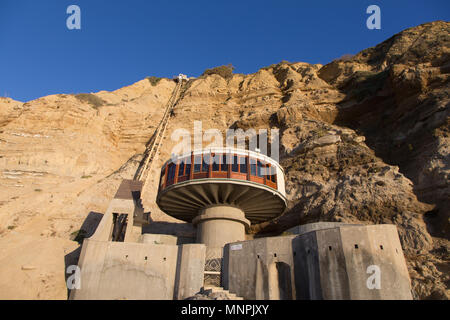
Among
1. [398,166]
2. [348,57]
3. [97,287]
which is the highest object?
[348,57]

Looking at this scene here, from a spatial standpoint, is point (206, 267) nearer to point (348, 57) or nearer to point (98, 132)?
point (98, 132)

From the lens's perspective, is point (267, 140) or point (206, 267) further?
point (267, 140)

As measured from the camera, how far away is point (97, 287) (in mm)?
20203

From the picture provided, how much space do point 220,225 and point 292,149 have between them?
673 inches

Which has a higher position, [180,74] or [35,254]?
[180,74]

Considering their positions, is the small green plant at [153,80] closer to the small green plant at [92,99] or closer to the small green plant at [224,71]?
the small green plant at [224,71]

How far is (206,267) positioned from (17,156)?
38.5 m

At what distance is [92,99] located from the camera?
61125 mm

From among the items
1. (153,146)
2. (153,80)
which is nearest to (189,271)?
(153,146)

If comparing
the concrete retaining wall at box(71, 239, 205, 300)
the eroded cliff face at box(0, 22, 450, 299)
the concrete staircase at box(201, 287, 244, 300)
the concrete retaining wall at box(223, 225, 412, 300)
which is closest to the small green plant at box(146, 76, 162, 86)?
the eroded cliff face at box(0, 22, 450, 299)

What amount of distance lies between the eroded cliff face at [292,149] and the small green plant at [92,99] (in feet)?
1.42

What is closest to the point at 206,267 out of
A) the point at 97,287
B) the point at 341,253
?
the point at 97,287

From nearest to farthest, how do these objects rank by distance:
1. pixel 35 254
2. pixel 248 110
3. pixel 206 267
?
1. pixel 206 267
2. pixel 35 254
3. pixel 248 110

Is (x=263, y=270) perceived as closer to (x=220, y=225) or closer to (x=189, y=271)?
(x=189, y=271)
